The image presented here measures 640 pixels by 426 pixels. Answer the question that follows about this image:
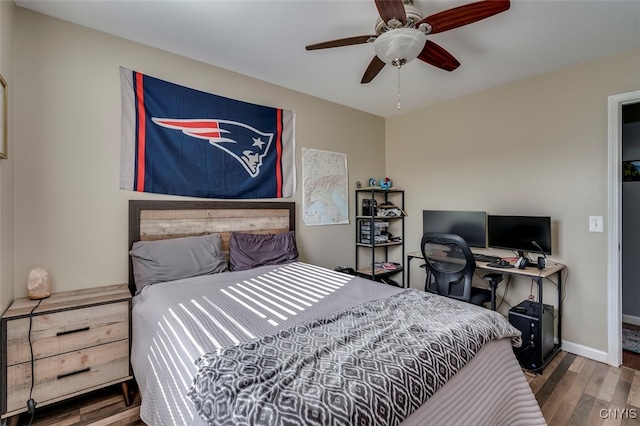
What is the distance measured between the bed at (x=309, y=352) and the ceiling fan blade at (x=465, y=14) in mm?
1503

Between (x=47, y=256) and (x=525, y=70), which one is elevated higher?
(x=525, y=70)

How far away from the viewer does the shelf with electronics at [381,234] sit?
3.69 meters

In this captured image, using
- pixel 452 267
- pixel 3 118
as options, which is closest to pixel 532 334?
pixel 452 267

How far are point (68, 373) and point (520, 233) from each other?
11.6ft

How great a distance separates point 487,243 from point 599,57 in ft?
5.91

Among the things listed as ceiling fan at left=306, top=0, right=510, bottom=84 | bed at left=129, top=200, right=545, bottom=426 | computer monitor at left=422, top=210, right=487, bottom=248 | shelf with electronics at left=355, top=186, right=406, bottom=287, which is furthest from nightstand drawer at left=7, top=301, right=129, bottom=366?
computer monitor at left=422, top=210, right=487, bottom=248

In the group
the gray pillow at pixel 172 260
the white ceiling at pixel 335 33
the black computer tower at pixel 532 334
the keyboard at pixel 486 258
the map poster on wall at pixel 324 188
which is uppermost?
the white ceiling at pixel 335 33

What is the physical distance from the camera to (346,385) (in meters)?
0.90

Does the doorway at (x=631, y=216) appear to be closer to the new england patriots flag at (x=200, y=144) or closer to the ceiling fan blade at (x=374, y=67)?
the ceiling fan blade at (x=374, y=67)

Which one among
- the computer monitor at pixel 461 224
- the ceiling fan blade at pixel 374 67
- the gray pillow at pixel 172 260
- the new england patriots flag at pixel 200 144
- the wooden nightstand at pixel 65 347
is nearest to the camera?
the wooden nightstand at pixel 65 347

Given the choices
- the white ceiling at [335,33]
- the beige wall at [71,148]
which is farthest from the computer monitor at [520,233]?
the beige wall at [71,148]

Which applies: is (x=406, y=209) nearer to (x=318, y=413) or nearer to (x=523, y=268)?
(x=523, y=268)

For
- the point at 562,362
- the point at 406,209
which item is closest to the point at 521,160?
the point at 406,209

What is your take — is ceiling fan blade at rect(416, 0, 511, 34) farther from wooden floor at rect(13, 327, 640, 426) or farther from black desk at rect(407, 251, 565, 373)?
wooden floor at rect(13, 327, 640, 426)
